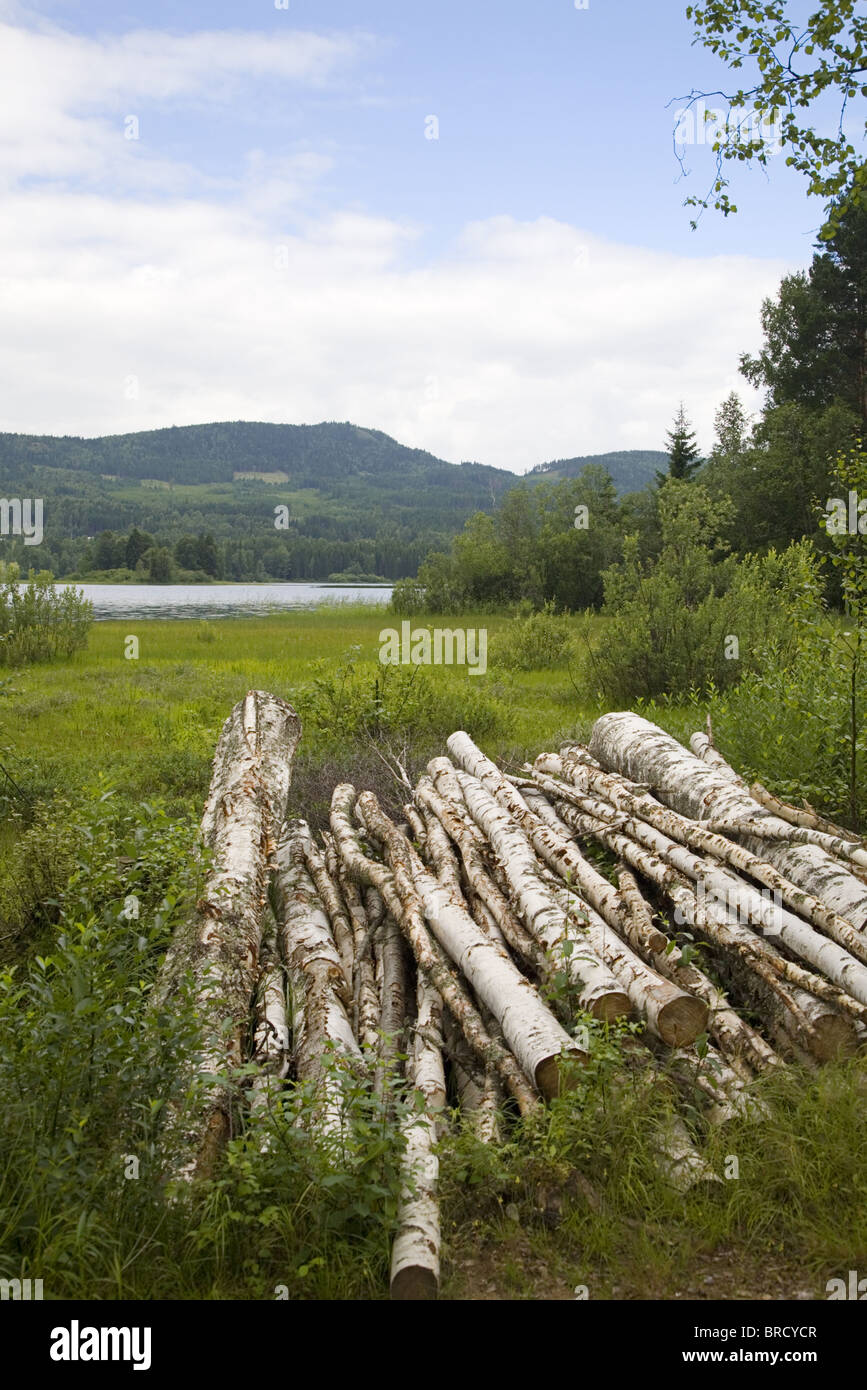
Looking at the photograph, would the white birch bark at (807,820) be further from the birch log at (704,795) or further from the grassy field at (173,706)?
the grassy field at (173,706)

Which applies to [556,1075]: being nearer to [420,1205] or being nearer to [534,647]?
[420,1205]

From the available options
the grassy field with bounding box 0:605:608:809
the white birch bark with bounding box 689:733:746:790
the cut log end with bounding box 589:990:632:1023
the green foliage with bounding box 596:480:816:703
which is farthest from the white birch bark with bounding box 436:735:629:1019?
the green foliage with bounding box 596:480:816:703

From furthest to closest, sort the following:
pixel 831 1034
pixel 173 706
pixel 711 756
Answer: pixel 173 706 < pixel 711 756 < pixel 831 1034

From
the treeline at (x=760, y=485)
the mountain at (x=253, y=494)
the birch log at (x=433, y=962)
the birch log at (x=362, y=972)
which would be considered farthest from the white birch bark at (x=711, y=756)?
the mountain at (x=253, y=494)

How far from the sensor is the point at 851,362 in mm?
44750

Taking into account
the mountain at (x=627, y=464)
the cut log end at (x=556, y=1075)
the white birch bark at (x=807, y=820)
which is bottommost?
the cut log end at (x=556, y=1075)

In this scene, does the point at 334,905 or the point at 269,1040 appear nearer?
the point at 269,1040

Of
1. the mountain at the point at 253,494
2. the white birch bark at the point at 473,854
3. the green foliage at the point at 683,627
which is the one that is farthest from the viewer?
the mountain at the point at 253,494

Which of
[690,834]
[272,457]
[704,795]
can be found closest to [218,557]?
[704,795]

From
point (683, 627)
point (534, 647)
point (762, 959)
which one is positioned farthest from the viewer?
point (534, 647)

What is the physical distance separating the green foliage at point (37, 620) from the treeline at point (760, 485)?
67.3ft

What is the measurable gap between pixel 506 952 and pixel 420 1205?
1821 mm

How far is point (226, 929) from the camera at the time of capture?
5016 millimetres

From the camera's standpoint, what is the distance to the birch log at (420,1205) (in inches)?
124
